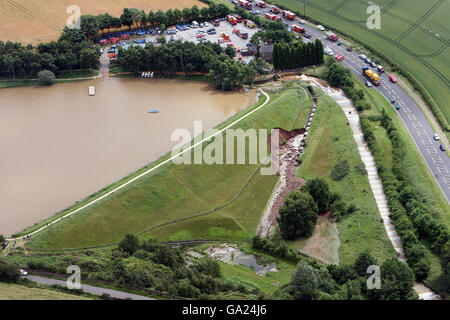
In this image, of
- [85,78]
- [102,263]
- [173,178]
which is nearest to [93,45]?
[85,78]

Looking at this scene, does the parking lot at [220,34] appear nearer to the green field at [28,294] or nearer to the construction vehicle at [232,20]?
the construction vehicle at [232,20]

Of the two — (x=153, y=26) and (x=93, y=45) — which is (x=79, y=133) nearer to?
(x=93, y=45)

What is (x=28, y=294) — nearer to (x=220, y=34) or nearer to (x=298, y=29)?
(x=220, y=34)

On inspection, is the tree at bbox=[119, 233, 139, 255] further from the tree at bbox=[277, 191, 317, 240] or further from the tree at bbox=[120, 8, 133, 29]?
the tree at bbox=[120, 8, 133, 29]

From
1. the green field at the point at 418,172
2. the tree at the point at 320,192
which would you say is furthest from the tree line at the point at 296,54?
the tree at the point at 320,192

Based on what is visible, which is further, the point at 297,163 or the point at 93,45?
the point at 93,45

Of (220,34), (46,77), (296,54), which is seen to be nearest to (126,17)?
(220,34)
